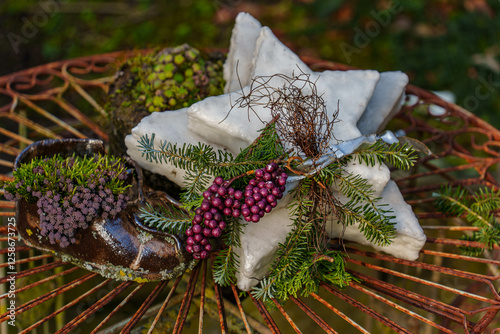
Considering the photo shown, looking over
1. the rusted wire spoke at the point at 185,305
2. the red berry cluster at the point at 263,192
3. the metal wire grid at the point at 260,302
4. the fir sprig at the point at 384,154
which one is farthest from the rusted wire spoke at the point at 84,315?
the fir sprig at the point at 384,154

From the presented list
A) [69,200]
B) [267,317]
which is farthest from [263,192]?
[69,200]

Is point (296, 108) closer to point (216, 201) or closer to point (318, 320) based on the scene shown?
point (216, 201)

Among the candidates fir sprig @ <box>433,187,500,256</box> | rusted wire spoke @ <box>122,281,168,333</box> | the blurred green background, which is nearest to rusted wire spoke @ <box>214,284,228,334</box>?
rusted wire spoke @ <box>122,281,168,333</box>

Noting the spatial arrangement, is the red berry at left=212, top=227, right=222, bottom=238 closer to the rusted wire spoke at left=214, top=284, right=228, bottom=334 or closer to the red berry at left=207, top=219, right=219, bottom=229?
the red berry at left=207, top=219, right=219, bottom=229

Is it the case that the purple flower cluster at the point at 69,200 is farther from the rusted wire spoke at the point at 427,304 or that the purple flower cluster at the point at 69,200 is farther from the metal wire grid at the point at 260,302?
the rusted wire spoke at the point at 427,304

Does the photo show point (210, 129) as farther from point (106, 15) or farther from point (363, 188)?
point (106, 15)
